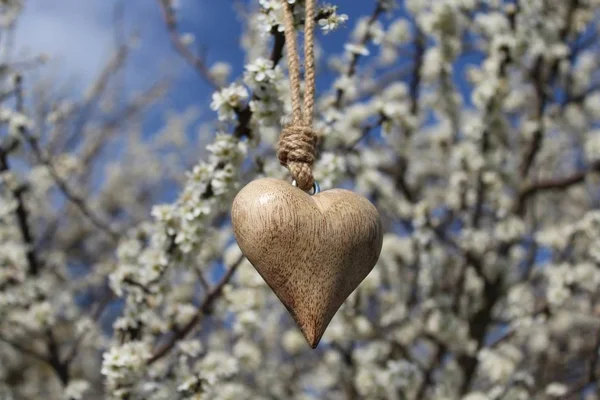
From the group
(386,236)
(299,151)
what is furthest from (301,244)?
(386,236)

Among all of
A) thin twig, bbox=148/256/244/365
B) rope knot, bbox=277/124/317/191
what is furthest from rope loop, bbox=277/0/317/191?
thin twig, bbox=148/256/244/365

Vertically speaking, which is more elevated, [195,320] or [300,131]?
[195,320]

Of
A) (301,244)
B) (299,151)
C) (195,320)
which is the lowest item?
(301,244)

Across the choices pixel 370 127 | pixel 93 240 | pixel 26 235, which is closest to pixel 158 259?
pixel 370 127

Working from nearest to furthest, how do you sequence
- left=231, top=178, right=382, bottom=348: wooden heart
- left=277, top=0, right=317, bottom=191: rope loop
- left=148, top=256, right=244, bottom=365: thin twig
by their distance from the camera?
left=231, top=178, right=382, bottom=348: wooden heart, left=277, top=0, right=317, bottom=191: rope loop, left=148, top=256, right=244, bottom=365: thin twig

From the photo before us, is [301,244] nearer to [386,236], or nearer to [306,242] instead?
[306,242]

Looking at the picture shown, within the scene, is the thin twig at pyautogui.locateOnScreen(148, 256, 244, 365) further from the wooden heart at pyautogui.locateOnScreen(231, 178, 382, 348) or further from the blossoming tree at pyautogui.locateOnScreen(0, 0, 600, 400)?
the wooden heart at pyautogui.locateOnScreen(231, 178, 382, 348)

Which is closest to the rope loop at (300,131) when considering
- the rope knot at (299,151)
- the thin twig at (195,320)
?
the rope knot at (299,151)

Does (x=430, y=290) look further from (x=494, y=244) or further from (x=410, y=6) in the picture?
(x=410, y=6)
